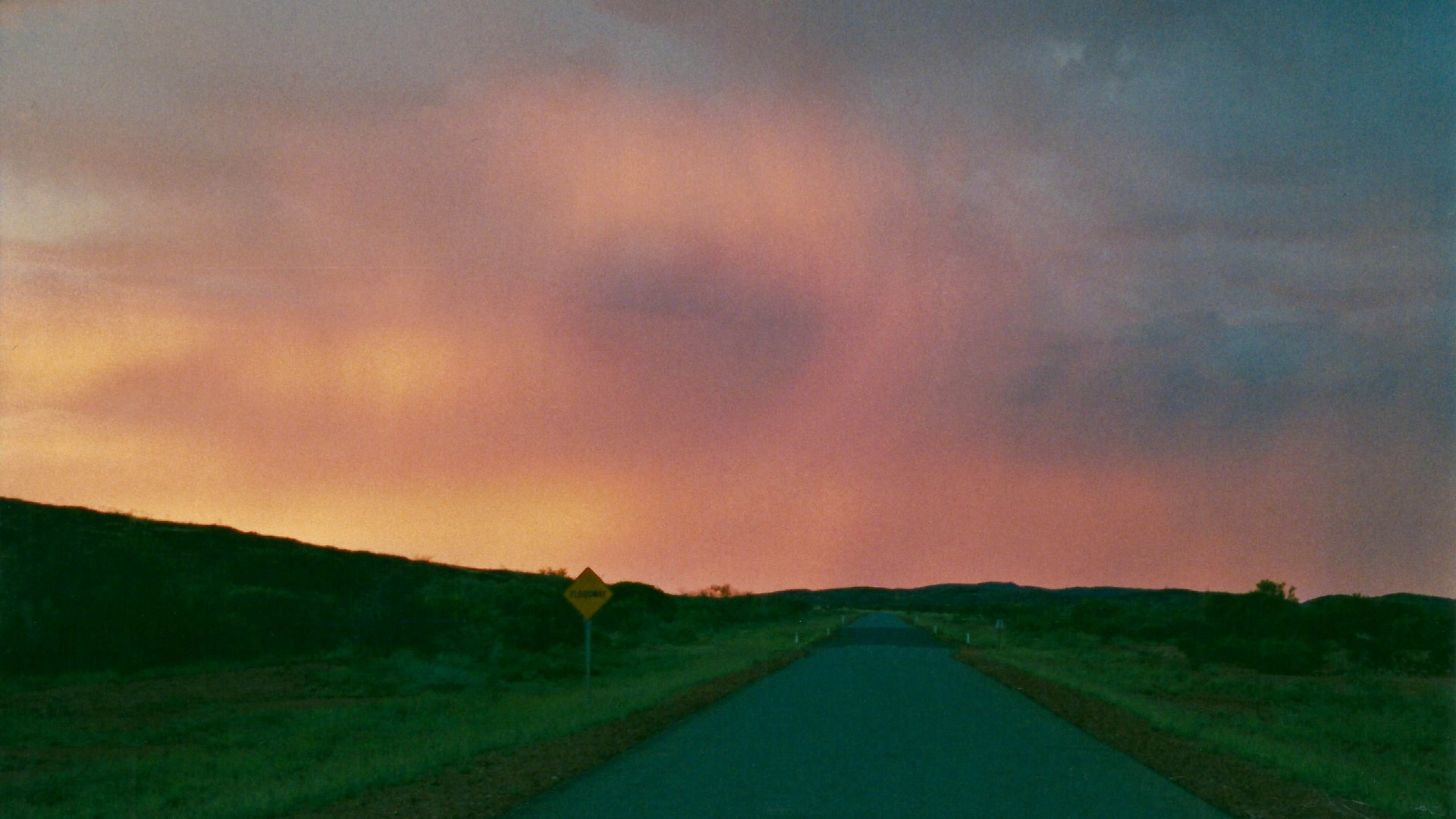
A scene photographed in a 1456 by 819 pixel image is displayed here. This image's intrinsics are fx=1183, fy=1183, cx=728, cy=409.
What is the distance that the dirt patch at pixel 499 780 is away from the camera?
39.0 ft

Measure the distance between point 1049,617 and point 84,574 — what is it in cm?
8042

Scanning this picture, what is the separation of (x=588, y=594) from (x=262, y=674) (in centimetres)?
1929

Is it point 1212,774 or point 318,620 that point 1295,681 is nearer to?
point 1212,774

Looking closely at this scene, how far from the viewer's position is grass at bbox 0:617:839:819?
15453 mm

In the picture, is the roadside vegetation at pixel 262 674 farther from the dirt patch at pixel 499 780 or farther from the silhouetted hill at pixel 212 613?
the dirt patch at pixel 499 780

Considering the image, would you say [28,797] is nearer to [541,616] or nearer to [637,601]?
[541,616]

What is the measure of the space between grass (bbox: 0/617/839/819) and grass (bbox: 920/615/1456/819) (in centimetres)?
1043

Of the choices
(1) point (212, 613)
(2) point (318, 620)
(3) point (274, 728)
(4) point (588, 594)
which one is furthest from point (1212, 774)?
(2) point (318, 620)

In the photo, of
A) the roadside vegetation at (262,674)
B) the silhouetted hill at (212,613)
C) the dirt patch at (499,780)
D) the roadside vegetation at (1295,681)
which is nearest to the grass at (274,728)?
the roadside vegetation at (262,674)

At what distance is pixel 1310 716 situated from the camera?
93.6 ft

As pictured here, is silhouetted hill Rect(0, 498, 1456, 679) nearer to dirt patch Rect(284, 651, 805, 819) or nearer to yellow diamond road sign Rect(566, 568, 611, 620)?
yellow diamond road sign Rect(566, 568, 611, 620)

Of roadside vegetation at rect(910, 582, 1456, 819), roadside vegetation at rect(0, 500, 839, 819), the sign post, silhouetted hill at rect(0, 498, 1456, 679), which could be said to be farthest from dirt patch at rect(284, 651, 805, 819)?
silhouetted hill at rect(0, 498, 1456, 679)

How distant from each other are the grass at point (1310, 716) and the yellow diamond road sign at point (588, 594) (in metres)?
10.6

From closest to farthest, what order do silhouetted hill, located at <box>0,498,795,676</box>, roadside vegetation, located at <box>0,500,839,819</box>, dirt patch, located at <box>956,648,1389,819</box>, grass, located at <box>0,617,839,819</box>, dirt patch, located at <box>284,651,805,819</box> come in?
dirt patch, located at <box>284,651,805,819</box> → dirt patch, located at <box>956,648,1389,819</box> → grass, located at <box>0,617,839,819</box> → roadside vegetation, located at <box>0,500,839,819</box> → silhouetted hill, located at <box>0,498,795,676</box>
